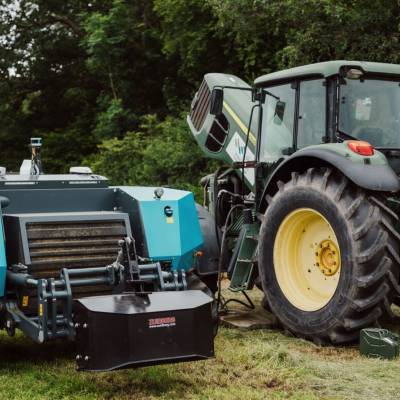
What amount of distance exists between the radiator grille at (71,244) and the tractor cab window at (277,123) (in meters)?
1.86

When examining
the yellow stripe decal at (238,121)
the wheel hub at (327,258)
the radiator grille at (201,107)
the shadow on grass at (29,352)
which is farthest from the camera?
the radiator grille at (201,107)

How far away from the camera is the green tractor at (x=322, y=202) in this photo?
5102 mm

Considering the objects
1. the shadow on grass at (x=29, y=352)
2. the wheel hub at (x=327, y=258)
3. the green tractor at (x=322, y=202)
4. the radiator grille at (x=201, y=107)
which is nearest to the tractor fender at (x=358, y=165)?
the green tractor at (x=322, y=202)

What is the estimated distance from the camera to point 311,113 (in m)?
6.03

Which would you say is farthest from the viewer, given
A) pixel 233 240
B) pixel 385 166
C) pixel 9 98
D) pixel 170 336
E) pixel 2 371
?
pixel 9 98

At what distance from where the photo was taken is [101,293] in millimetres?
4879

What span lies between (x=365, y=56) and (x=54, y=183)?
Result: 664 centimetres

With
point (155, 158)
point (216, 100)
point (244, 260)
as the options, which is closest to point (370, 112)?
point (216, 100)

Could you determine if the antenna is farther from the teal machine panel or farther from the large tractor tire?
the large tractor tire

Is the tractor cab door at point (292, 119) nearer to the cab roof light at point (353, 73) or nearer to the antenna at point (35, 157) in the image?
the cab roof light at point (353, 73)

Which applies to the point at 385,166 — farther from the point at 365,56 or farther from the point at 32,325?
the point at 365,56

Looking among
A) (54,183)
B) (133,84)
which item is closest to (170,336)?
(54,183)

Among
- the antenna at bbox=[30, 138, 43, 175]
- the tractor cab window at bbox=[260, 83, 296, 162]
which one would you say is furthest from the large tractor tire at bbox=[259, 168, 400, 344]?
the antenna at bbox=[30, 138, 43, 175]

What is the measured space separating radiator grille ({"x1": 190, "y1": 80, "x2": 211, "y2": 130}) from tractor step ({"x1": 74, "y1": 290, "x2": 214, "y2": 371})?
4170mm
